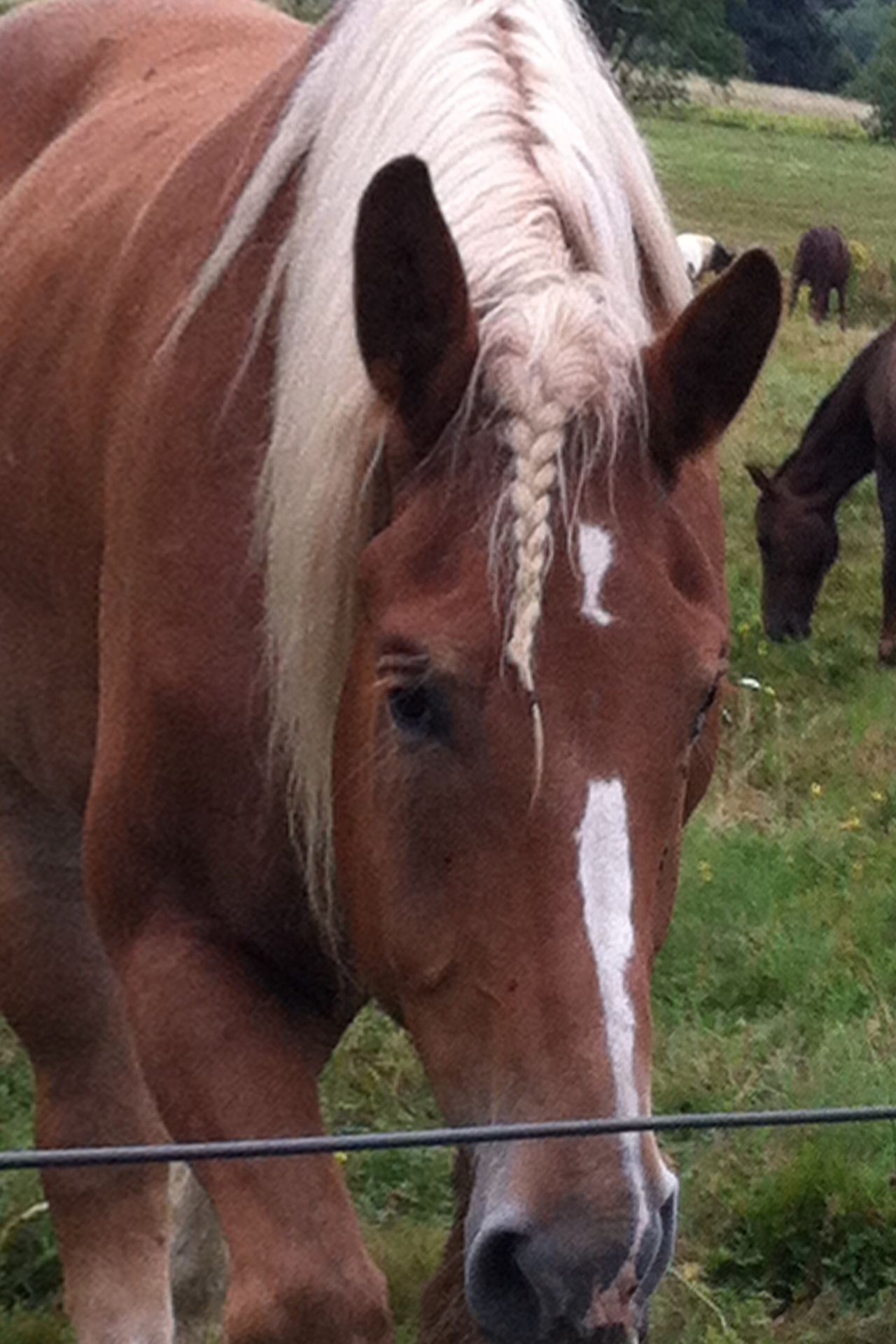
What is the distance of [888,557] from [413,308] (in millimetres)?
7607

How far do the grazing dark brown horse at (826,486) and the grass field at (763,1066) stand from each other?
1.42 meters

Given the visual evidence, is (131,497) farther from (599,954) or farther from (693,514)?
(599,954)

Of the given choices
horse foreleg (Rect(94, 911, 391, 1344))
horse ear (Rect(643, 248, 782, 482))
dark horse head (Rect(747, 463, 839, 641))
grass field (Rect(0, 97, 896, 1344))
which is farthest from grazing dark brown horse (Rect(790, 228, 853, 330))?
horse ear (Rect(643, 248, 782, 482))

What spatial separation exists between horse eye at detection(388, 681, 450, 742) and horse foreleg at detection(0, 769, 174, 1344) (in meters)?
1.45

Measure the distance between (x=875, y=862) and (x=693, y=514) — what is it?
3528mm

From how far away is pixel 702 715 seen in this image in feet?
7.15

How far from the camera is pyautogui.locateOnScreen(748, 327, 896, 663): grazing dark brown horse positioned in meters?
9.31

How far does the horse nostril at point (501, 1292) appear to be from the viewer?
1938 millimetres

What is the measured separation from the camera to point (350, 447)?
2293 mm

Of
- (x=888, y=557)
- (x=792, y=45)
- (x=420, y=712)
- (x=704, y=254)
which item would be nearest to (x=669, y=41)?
(x=792, y=45)

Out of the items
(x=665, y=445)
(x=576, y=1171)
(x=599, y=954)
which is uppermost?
(x=665, y=445)

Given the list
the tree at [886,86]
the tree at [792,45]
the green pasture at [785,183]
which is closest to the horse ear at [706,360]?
the green pasture at [785,183]

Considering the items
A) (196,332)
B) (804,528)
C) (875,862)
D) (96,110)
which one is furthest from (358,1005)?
(804,528)

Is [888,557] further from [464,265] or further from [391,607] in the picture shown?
[391,607]
